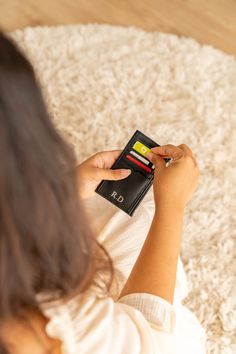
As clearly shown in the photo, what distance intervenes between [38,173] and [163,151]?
44cm

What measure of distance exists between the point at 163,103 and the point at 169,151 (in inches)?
19.4

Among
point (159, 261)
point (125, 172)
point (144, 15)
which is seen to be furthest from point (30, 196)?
point (144, 15)

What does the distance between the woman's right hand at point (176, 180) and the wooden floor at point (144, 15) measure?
754 millimetres

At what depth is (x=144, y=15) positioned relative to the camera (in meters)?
1.46

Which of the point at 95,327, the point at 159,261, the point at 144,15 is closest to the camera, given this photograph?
the point at 95,327

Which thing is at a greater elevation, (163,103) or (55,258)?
(163,103)

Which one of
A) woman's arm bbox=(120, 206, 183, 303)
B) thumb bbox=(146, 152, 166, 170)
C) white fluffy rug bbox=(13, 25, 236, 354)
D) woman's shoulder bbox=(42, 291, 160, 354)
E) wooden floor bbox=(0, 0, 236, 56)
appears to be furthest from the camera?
wooden floor bbox=(0, 0, 236, 56)

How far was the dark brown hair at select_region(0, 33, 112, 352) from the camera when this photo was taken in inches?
15.5

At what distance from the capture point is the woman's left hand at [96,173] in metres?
0.82

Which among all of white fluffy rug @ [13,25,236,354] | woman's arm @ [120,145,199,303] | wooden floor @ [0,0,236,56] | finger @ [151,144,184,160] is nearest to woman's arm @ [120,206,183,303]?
woman's arm @ [120,145,199,303]

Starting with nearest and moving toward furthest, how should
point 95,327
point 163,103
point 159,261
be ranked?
point 95,327 < point 159,261 < point 163,103

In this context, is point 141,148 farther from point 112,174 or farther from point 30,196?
point 30,196

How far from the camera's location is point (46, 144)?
42 cm

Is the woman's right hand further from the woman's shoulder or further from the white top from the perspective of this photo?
the woman's shoulder
